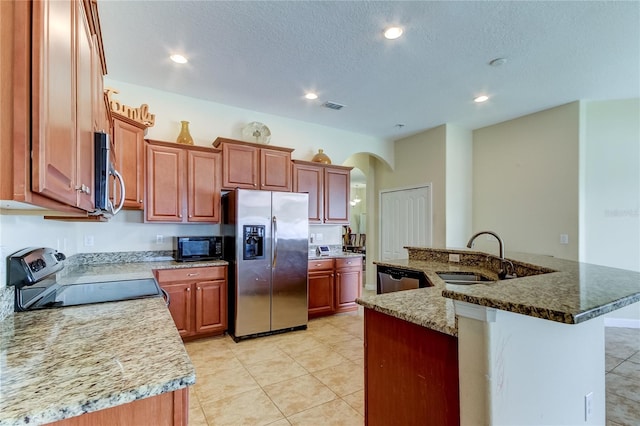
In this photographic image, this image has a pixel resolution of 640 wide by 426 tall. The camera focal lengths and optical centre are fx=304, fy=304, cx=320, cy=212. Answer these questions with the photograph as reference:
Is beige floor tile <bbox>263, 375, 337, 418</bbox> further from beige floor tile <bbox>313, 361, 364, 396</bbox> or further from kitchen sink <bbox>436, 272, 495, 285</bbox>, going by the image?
kitchen sink <bbox>436, 272, 495, 285</bbox>

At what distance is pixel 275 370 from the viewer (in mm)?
2699

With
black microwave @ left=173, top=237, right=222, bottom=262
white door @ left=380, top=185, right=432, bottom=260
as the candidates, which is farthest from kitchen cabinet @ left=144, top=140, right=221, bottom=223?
white door @ left=380, top=185, right=432, bottom=260

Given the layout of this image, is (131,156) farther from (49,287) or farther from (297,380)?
(297,380)

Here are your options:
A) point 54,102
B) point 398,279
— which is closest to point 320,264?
point 398,279

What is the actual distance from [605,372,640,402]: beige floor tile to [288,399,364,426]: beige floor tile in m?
2.00

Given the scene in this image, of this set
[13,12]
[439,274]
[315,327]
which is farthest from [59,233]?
[439,274]

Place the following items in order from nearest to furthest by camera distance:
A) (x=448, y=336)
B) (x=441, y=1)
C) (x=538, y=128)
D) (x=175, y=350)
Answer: (x=175, y=350), (x=448, y=336), (x=441, y=1), (x=538, y=128)

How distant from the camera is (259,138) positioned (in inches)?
157

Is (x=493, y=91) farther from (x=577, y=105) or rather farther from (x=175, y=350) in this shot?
(x=175, y=350)

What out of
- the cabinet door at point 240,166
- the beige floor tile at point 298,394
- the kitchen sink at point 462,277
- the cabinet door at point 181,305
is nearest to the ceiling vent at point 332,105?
the cabinet door at point 240,166

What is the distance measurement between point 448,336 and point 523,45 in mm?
2721

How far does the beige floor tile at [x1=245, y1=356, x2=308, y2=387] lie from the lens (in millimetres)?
2545

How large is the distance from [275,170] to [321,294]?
177cm

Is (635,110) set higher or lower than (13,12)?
higher
